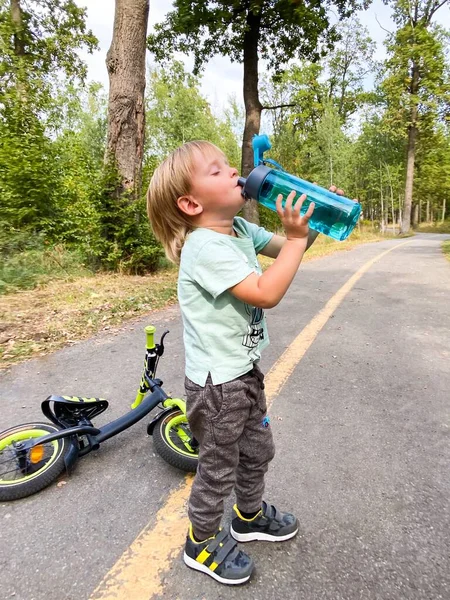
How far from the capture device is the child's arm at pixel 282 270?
4.19 ft

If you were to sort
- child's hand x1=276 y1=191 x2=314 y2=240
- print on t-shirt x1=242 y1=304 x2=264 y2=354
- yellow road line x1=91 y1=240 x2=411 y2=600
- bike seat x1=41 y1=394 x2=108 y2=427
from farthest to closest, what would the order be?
bike seat x1=41 y1=394 x2=108 y2=427, print on t-shirt x1=242 y1=304 x2=264 y2=354, yellow road line x1=91 y1=240 x2=411 y2=600, child's hand x1=276 y1=191 x2=314 y2=240

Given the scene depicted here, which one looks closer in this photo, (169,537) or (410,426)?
(169,537)

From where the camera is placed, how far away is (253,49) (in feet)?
40.5

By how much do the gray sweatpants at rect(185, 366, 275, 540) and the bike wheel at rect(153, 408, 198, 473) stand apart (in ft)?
1.61

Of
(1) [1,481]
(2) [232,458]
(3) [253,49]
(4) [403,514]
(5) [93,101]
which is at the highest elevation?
(5) [93,101]

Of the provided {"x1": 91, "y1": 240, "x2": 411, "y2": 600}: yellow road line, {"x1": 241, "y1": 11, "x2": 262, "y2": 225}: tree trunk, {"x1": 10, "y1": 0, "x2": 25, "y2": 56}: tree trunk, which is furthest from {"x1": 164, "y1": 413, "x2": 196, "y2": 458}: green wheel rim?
{"x1": 10, "y1": 0, "x2": 25, "y2": 56}: tree trunk

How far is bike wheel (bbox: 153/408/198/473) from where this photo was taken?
2016 mm

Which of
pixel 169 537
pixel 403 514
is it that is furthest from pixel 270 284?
pixel 403 514

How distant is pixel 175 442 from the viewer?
211 centimetres

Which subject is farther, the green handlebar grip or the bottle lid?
the green handlebar grip

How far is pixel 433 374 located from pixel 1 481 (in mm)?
3205

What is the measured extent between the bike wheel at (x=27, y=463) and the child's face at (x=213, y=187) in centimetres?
148

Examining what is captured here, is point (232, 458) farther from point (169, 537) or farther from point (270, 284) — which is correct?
point (270, 284)

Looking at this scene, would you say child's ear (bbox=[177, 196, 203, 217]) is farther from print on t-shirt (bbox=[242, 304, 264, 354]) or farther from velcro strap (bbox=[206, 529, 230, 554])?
velcro strap (bbox=[206, 529, 230, 554])
